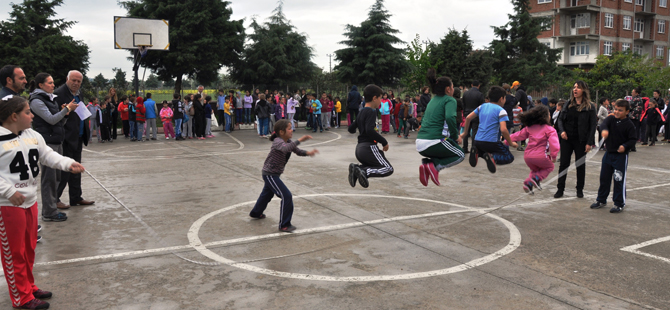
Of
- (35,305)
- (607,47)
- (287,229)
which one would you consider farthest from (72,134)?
(607,47)

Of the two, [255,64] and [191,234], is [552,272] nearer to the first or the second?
[191,234]

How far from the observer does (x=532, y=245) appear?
6262 millimetres

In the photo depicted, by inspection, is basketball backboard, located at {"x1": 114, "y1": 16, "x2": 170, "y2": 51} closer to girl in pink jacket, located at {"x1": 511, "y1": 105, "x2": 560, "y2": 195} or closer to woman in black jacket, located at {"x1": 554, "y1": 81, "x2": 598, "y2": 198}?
woman in black jacket, located at {"x1": 554, "y1": 81, "x2": 598, "y2": 198}

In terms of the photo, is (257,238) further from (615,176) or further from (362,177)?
(615,176)

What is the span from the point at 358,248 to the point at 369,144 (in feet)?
6.36

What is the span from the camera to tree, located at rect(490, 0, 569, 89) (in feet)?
143

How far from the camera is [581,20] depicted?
5681 cm

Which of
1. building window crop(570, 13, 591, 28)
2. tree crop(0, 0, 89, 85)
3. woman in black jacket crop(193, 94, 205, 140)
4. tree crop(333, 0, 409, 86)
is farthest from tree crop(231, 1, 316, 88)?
building window crop(570, 13, 591, 28)

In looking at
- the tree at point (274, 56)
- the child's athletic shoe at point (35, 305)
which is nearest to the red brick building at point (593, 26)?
the tree at point (274, 56)

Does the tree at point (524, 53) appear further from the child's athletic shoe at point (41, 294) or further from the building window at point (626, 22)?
the child's athletic shoe at point (41, 294)

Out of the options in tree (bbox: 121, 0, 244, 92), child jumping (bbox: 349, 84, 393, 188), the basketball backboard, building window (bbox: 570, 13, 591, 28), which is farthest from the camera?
building window (bbox: 570, 13, 591, 28)

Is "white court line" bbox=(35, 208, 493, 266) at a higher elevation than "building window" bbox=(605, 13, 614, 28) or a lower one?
lower

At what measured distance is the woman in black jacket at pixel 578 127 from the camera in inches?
355

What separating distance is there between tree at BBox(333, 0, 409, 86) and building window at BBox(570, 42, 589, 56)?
2817cm
